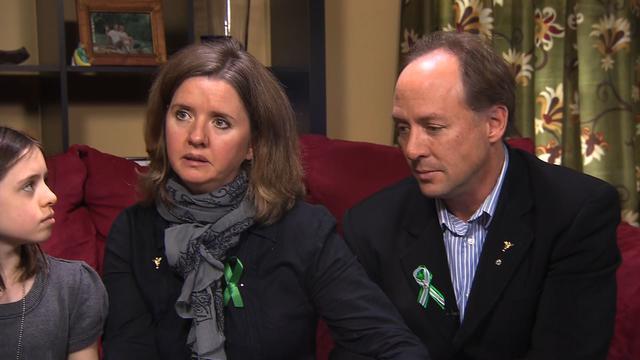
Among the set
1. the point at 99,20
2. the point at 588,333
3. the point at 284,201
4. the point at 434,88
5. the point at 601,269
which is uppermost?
the point at 99,20

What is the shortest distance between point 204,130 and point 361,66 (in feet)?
6.01

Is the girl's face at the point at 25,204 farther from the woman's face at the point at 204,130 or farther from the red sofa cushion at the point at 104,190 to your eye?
the red sofa cushion at the point at 104,190

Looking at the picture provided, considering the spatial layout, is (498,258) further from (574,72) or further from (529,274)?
(574,72)

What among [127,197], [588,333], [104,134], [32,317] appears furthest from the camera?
[104,134]

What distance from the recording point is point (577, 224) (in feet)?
5.21

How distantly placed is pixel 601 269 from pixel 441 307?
31cm

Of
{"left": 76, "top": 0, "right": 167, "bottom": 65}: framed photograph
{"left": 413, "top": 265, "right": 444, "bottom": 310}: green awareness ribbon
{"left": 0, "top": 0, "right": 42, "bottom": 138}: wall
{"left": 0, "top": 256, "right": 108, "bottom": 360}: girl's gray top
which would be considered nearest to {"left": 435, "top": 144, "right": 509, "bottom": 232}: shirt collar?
{"left": 413, "top": 265, "right": 444, "bottom": 310}: green awareness ribbon

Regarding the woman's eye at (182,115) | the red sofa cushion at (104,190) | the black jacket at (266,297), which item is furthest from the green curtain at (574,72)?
the woman's eye at (182,115)

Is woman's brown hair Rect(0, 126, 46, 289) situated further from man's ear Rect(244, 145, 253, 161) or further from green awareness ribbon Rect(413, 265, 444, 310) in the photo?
green awareness ribbon Rect(413, 265, 444, 310)

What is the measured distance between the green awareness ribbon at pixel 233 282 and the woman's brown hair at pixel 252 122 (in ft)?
0.33

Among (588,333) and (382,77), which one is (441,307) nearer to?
(588,333)

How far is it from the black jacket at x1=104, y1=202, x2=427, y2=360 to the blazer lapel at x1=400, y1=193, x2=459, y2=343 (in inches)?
5.0

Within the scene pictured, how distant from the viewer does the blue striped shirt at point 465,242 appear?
167cm

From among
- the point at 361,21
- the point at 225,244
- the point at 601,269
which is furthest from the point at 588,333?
the point at 361,21
